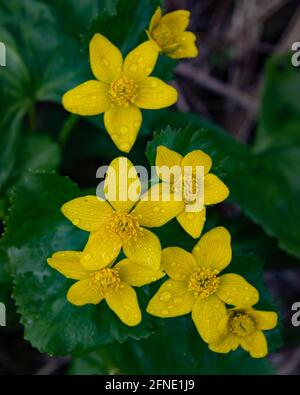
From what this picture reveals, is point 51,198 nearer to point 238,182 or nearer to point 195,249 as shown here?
point 195,249

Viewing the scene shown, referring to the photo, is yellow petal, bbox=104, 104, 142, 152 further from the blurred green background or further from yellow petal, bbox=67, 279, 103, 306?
yellow petal, bbox=67, 279, 103, 306

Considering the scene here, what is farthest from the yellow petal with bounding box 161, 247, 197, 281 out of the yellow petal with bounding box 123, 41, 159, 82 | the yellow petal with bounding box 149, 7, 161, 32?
the yellow petal with bounding box 149, 7, 161, 32

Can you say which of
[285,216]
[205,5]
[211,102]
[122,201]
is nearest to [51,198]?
[122,201]

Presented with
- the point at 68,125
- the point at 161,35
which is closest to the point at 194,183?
the point at 161,35

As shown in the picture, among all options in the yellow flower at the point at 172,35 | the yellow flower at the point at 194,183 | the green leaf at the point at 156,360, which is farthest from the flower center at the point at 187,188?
the green leaf at the point at 156,360

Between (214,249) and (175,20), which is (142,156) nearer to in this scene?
(175,20)

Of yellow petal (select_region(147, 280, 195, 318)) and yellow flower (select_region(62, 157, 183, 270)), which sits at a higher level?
yellow flower (select_region(62, 157, 183, 270))
